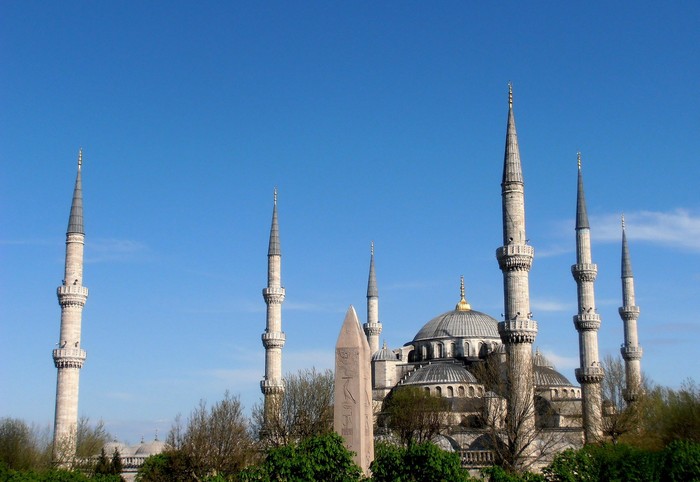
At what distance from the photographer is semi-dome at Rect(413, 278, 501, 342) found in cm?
5844

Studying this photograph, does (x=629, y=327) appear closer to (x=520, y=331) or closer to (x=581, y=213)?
(x=581, y=213)

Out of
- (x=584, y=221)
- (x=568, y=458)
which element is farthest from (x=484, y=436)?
(x=568, y=458)

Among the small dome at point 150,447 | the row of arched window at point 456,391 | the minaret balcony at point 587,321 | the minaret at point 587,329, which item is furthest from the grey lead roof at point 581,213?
the small dome at point 150,447

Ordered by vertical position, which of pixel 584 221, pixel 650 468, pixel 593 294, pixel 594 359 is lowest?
pixel 650 468

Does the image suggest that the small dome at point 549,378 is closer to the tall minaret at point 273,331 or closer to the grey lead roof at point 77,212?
the tall minaret at point 273,331

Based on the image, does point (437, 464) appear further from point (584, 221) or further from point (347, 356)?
point (584, 221)

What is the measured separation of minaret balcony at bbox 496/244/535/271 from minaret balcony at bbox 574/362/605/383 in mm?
6955

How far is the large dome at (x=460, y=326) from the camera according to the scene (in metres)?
58.4

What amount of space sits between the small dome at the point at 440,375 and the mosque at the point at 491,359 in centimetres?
7

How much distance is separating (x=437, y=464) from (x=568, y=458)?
3681 mm

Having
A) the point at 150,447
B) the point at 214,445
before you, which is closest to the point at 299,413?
the point at 214,445

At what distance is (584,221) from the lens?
4256cm

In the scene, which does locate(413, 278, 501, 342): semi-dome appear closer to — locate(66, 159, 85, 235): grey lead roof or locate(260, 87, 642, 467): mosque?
locate(260, 87, 642, 467): mosque

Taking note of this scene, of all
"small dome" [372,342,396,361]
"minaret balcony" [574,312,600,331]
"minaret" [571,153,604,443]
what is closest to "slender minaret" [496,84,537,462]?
"minaret" [571,153,604,443]
